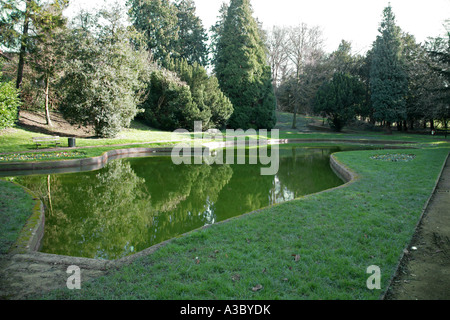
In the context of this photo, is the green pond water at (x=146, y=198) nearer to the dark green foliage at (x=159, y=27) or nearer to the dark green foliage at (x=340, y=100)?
the dark green foliage at (x=340, y=100)

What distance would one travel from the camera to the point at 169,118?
2803cm

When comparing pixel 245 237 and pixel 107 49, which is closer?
pixel 245 237

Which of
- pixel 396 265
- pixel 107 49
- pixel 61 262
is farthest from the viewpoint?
pixel 107 49

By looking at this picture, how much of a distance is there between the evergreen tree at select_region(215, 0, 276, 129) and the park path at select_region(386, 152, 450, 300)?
28.1 metres

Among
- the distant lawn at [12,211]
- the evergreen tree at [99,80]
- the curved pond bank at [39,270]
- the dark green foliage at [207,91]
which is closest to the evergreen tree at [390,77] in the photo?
the dark green foliage at [207,91]

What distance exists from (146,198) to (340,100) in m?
31.7

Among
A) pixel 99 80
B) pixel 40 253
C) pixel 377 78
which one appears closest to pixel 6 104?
pixel 99 80

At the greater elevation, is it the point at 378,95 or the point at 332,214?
the point at 378,95

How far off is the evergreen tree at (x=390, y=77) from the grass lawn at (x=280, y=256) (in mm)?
30798

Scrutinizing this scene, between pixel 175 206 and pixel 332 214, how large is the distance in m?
3.81

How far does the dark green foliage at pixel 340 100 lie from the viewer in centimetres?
3459

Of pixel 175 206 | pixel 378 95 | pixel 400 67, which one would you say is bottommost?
pixel 175 206

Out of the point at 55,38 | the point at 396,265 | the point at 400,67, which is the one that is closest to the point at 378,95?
the point at 400,67
